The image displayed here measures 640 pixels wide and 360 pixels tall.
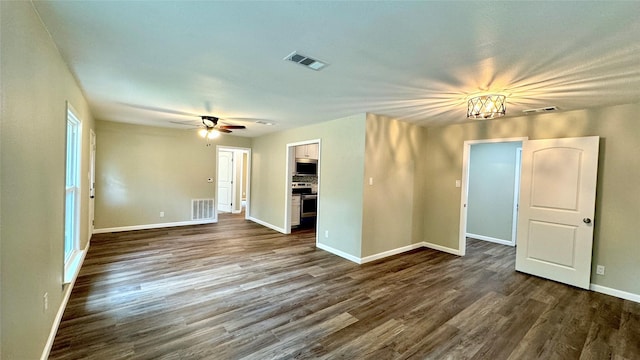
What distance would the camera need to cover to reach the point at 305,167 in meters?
7.03

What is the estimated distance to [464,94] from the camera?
3.00 m

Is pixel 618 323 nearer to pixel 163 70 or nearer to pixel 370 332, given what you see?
pixel 370 332

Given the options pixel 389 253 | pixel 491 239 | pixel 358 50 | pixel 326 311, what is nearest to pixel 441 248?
pixel 389 253

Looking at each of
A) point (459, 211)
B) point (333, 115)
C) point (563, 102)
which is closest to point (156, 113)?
point (333, 115)

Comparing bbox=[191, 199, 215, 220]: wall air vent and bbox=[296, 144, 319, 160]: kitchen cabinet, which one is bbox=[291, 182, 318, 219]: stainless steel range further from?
bbox=[191, 199, 215, 220]: wall air vent

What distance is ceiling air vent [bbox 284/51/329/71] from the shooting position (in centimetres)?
218

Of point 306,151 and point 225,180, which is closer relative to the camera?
point 306,151

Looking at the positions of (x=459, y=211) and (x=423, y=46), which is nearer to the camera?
(x=423, y=46)

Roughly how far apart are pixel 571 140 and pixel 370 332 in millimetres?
3620

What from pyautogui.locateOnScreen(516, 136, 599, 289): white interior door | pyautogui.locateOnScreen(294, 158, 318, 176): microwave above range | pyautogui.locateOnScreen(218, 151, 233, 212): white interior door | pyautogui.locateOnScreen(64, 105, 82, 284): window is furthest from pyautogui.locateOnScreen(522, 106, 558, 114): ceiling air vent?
pyautogui.locateOnScreen(218, 151, 233, 212): white interior door

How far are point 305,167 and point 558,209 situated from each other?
4919mm

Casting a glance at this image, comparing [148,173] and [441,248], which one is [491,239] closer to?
[441,248]

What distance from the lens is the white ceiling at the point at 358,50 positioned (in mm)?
1564

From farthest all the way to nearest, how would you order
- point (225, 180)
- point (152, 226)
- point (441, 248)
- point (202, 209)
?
point (225, 180) < point (202, 209) < point (152, 226) < point (441, 248)
